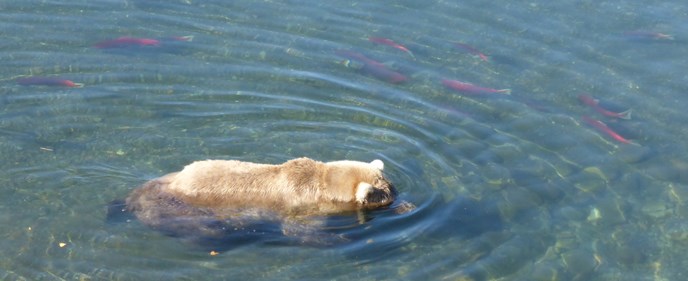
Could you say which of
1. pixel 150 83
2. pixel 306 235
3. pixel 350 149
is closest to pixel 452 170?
pixel 350 149

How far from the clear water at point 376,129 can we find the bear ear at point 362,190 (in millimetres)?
406

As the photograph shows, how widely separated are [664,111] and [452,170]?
14.4 ft

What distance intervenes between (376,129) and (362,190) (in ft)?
9.05

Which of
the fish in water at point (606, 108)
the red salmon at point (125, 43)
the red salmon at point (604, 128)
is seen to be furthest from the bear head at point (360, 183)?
the red salmon at point (125, 43)

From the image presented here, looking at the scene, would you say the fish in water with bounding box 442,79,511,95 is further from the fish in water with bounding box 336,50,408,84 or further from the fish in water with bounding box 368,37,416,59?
the fish in water with bounding box 368,37,416,59

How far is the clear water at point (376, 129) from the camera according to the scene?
11.1m

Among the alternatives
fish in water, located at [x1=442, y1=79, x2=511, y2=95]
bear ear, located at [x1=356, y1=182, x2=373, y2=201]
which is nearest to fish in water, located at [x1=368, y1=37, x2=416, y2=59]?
fish in water, located at [x1=442, y1=79, x2=511, y2=95]

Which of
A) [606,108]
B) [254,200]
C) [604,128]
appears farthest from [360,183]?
[606,108]

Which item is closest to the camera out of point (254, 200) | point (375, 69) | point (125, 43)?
point (254, 200)

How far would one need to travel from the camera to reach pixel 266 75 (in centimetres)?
1543

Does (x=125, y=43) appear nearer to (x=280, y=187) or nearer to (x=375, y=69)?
(x=375, y=69)

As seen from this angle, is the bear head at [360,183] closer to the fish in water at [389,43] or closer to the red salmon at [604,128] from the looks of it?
the red salmon at [604,128]

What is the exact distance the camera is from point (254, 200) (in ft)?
36.8

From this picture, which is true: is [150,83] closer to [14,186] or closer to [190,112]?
[190,112]
